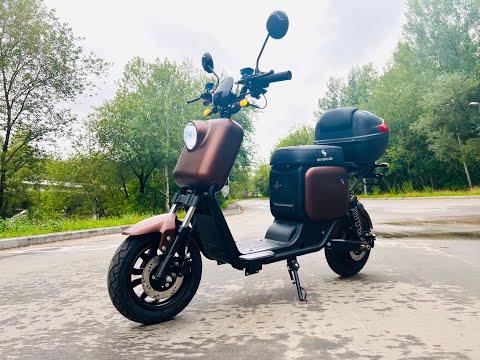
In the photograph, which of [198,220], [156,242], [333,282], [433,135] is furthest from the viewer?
[433,135]

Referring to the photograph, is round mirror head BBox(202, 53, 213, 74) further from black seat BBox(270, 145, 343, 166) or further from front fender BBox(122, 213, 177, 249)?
front fender BBox(122, 213, 177, 249)

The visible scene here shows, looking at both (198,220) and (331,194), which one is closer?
(198,220)


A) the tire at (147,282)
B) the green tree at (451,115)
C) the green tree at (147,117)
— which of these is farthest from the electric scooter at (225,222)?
the green tree at (451,115)

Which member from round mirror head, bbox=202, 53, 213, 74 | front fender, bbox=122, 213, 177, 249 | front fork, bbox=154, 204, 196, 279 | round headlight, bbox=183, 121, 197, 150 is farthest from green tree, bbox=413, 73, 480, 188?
front fender, bbox=122, 213, 177, 249

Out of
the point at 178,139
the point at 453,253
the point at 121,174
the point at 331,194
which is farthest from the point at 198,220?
the point at 121,174

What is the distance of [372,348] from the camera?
1.98m

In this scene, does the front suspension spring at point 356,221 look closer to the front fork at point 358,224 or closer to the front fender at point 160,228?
the front fork at point 358,224

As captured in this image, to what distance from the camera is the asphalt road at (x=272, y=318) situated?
6.62ft

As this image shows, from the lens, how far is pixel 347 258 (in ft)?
12.5

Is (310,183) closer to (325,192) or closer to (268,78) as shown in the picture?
(325,192)

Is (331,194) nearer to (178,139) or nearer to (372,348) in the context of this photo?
(372,348)

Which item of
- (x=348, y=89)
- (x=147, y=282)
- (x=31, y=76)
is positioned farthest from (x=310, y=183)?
(x=348, y=89)

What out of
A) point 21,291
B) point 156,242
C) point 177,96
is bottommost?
point 21,291

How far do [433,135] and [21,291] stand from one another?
31079 mm
